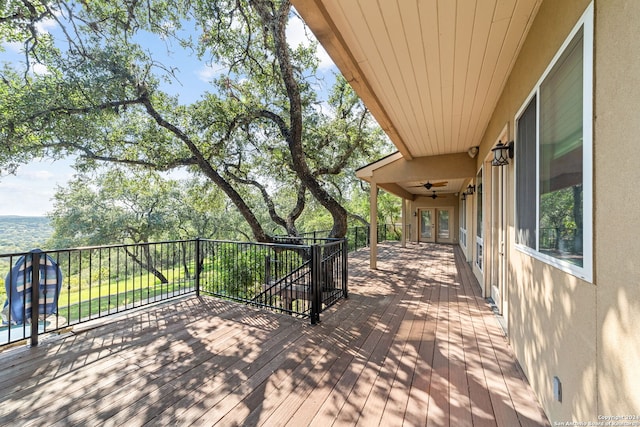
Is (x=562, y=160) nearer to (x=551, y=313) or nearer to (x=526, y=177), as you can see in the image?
(x=526, y=177)

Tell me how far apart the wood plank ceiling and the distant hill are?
19465 mm

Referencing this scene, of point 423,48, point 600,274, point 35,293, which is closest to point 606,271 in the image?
point 600,274

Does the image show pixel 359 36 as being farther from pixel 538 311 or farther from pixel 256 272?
pixel 256 272

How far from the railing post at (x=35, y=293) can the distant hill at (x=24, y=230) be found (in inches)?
658

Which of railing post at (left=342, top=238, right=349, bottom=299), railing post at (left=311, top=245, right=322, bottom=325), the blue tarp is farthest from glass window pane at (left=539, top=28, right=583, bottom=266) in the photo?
the blue tarp

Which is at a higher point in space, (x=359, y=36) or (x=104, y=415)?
A: (x=359, y=36)

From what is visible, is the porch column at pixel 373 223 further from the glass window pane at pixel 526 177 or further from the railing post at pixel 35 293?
the railing post at pixel 35 293

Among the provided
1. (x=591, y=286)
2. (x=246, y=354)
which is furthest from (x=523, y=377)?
(x=246, y=354)

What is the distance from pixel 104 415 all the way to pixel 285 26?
583 cm

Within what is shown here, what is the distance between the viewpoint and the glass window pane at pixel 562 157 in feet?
4.58

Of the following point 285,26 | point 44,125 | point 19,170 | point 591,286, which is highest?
point 285,26

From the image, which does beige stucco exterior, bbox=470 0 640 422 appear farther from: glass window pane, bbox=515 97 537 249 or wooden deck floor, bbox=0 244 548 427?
wooden deck floor, bbox=0 244 548 427

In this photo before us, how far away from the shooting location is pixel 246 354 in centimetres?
267

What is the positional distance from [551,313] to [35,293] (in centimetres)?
453
